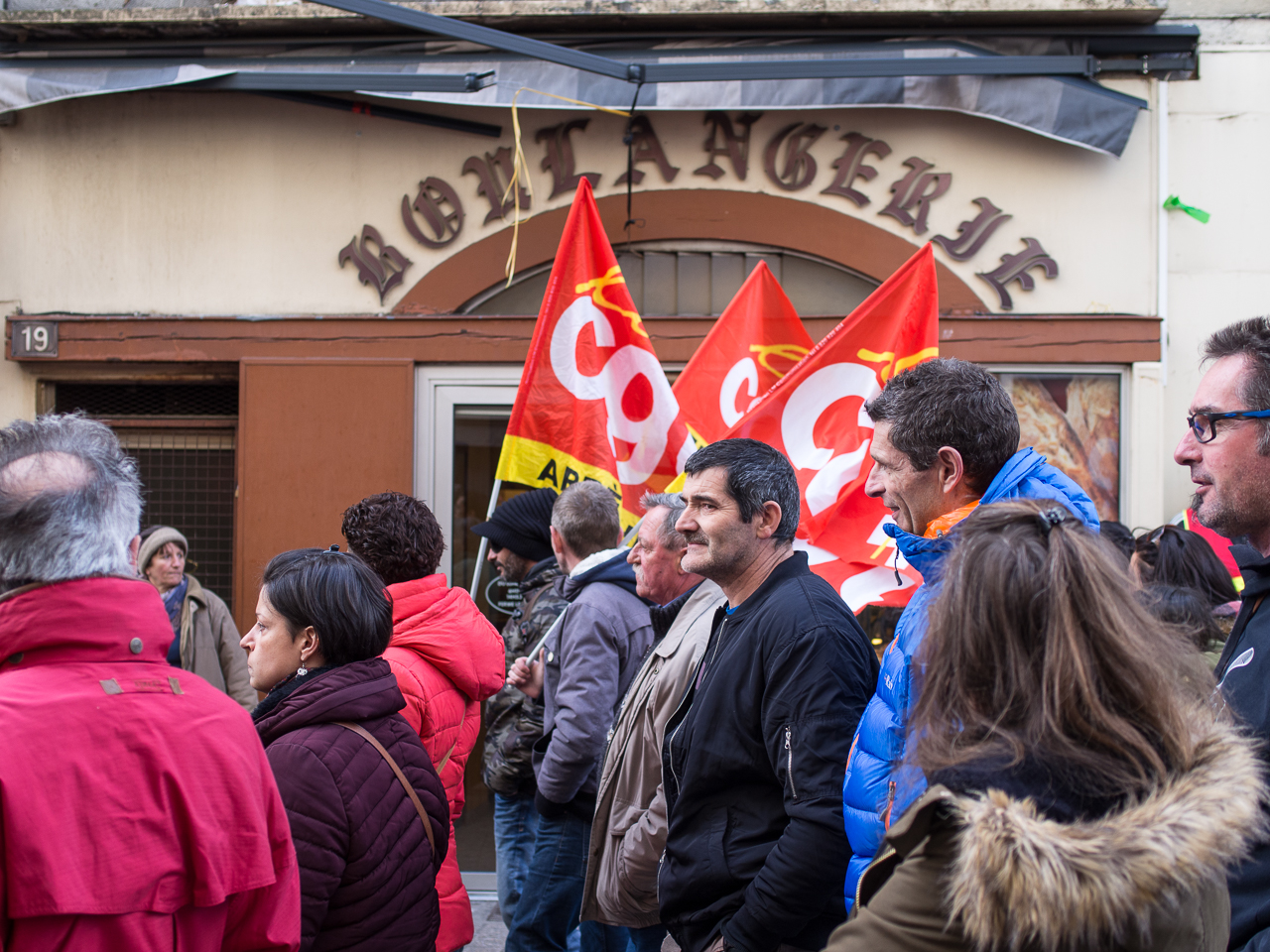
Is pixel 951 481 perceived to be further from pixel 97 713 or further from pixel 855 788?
pixel 97 713

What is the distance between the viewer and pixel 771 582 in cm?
270

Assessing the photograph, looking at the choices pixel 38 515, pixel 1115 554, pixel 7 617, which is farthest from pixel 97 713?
pixel 1115 554

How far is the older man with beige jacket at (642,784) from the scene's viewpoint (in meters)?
2.96

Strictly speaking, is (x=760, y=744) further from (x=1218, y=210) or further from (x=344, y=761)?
(x=1218, y=210)

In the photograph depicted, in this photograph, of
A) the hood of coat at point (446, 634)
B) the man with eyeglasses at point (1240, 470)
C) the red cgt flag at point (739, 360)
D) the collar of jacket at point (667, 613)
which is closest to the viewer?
the man with eyeglasses at point (1240, 470)

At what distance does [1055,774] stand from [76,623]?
1.44 metres

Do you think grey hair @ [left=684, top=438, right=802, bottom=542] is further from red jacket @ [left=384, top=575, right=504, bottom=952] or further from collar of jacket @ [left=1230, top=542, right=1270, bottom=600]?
collar of jacket @ [left=1230, top=542, right=1270, bottom=600]

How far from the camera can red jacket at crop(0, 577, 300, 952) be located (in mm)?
1565

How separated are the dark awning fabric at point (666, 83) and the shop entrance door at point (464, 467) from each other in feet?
4.98

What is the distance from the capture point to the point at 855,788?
6.88 feet

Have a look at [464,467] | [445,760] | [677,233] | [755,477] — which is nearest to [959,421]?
[755,477]

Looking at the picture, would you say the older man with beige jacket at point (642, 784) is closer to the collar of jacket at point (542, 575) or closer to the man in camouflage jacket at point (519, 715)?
the man in camouflage jacket at point (519, 715)

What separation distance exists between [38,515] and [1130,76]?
5.85m

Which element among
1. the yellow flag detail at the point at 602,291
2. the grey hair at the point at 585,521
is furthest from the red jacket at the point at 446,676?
the yellow flag detail at the point at 602,291
